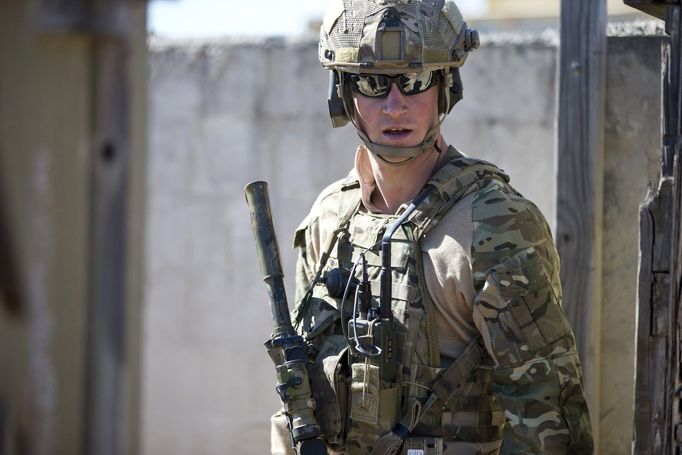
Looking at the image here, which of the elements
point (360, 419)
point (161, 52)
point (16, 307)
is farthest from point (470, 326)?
point (161, 52)

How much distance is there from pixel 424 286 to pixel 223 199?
3.22 meters

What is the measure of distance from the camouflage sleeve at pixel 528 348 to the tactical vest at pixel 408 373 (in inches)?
6.3

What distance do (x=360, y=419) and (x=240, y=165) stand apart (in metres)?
3.14

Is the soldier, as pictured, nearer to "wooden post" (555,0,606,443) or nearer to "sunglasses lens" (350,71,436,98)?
"sunglasses lens" (350,71,436,98)

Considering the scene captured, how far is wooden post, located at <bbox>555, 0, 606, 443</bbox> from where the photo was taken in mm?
4230

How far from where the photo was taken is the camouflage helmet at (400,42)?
3371 mm

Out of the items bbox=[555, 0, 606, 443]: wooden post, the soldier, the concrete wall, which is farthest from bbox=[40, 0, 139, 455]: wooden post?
the concrete wall

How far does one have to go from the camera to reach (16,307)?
5.82ft

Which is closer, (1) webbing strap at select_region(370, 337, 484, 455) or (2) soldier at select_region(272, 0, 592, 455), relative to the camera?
(2) soldier at select_region(272, 0, 592, 455)

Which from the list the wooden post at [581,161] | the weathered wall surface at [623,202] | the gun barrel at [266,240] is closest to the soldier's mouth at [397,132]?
the gun barrel at [266,240]

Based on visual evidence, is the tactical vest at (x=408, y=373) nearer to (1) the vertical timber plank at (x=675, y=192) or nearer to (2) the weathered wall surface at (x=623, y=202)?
(1) the vertical timber plank at (x=675, y=192)

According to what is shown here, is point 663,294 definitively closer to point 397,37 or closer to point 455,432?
point 455,432

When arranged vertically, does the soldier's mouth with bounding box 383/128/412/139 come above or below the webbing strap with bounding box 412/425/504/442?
above

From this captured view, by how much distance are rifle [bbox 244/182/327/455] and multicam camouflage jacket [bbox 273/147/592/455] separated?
0.18ft
